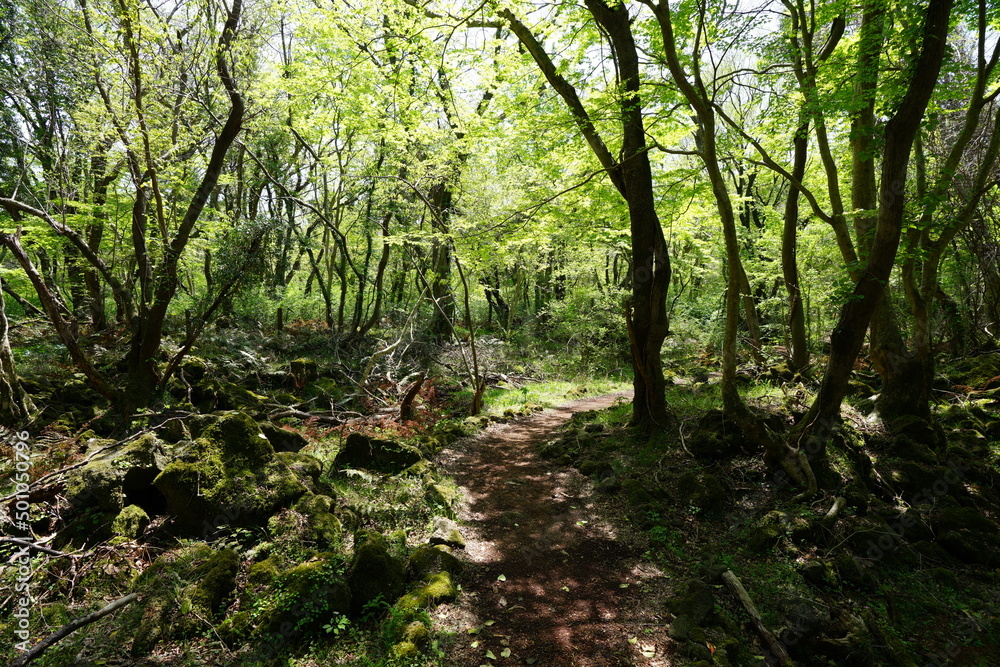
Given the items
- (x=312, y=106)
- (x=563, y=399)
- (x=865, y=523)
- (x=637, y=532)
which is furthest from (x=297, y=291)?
(x=865, y=523)

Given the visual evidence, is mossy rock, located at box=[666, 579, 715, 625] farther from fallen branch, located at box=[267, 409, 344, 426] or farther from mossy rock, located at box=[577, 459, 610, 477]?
fallen branch, located at box=[267, 409, 344, 426]

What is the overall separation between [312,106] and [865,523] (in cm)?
1369

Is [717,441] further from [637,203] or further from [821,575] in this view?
[637,203]

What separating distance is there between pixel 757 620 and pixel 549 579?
67.9 inches

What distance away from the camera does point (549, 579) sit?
14.4ft

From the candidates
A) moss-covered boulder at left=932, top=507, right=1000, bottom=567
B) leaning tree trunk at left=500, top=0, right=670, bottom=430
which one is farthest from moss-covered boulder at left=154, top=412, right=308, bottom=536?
moss-covered boulder at left=932, top=507, right=1000, bottom=567

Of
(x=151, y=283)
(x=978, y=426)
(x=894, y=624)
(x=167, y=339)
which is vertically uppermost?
(x=151, y=283)

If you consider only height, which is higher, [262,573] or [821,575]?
[262,573]

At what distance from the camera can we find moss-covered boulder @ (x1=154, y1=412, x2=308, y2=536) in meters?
4.39

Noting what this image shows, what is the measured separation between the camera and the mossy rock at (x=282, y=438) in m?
6.30

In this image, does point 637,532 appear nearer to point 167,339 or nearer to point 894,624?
point 894,624

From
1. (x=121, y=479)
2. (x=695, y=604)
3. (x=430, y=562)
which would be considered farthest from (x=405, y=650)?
(x=121, y=479)

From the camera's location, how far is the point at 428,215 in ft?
48.3

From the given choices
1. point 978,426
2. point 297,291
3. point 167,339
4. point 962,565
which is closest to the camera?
point 962,565
